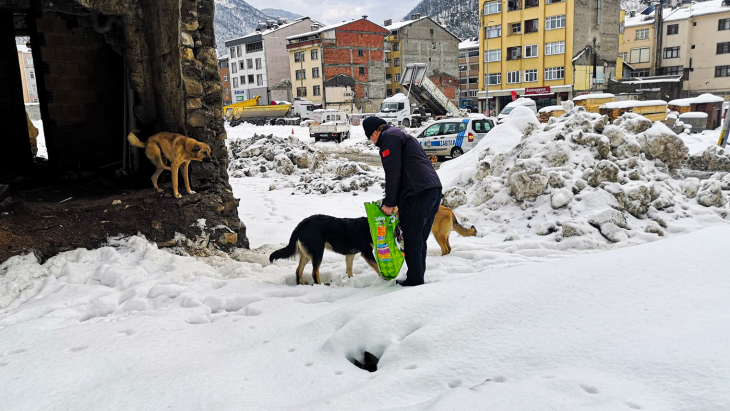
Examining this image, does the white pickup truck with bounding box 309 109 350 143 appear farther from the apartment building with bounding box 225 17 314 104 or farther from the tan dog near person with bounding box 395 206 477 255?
the apartment building with bounding box 225 17 314 104

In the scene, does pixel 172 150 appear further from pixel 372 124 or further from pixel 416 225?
pixel 416 225

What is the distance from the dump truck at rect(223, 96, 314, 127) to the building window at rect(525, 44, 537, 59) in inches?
798

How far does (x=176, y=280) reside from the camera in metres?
4.88

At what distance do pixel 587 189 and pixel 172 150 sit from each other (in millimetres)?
6096

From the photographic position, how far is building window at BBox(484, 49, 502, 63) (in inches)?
1826

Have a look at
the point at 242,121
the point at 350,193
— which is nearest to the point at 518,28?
the point at 242,121

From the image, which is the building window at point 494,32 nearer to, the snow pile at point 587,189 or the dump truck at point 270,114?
the dump truck at point 270,114

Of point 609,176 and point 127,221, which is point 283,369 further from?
point 609,176

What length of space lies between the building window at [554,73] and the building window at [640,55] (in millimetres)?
16164

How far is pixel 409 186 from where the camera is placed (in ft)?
14.6

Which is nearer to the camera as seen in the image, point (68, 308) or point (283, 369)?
point (283, 369)

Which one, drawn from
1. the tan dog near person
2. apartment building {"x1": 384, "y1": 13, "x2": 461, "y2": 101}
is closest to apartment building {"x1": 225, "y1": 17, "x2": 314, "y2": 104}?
apartment building {"x1": 384, "y1": 13, "x2": 461, "y2": 101}

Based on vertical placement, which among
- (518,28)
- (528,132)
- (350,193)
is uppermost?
(518,28)

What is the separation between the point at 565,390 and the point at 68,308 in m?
3.86
